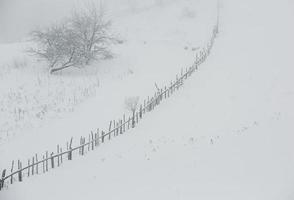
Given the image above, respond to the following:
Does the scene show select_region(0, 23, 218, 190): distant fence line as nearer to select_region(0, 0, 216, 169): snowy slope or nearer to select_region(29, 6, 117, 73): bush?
select_region(0, 0, 216, 169): snowy slope

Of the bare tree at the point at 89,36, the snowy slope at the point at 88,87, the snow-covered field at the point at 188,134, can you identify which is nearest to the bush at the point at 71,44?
the bare tree at the point at 89,36

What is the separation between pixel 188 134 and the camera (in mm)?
19531

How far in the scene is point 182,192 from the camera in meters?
13.3

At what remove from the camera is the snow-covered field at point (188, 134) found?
13.9 metres

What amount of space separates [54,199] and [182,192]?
14.5 feet

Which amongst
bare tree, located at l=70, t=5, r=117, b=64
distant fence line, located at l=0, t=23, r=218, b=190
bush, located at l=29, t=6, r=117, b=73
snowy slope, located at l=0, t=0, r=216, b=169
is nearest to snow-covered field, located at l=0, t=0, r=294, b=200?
snowy slope, located at l=0, t=0, r=216, b=169

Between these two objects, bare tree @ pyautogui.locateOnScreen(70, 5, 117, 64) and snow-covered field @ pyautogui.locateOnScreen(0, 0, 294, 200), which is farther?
bare tree @ pyautogui.locateOnScreen(70, 5, 117, 64)

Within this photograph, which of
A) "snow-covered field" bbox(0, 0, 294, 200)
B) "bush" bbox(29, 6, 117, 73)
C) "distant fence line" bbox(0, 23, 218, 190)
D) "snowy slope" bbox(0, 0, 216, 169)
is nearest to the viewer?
"snow-covered field" bbox(0, 0, 294, 200)

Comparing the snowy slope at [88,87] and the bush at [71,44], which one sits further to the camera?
the bush at [71,44]

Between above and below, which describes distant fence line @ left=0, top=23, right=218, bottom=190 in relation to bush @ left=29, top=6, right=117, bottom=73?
below

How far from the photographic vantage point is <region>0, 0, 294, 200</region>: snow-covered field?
1390 centimetres

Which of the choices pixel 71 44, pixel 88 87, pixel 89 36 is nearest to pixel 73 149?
pixel 88 87

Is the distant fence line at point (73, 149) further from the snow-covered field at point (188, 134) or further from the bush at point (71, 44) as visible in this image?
the bush at point (71, 44)

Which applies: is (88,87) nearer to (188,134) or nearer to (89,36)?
(89,36)
